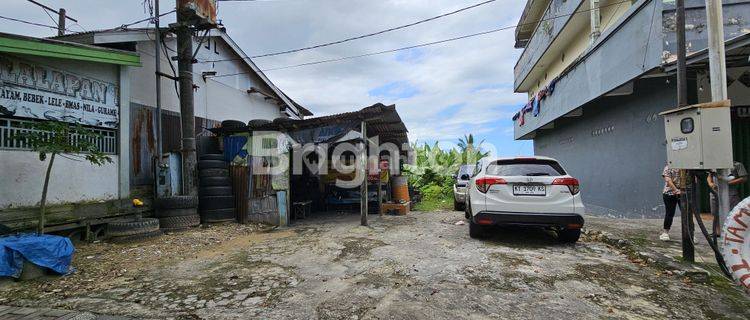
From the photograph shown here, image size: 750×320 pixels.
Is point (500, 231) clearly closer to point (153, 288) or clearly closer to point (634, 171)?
point (634, 171)

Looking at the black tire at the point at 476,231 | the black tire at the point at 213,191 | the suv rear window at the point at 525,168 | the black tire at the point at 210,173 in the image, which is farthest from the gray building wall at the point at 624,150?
the black tire at the point at 210,173

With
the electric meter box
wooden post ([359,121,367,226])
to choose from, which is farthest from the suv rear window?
wooden post ([359,121,367,226])

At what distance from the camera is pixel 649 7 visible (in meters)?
7.32

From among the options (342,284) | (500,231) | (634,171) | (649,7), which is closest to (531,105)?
(634,171)

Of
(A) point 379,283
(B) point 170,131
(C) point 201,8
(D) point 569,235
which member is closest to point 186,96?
(B) point 170,131

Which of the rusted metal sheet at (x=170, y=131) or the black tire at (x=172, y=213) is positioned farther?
the rusted metal sheet at (x=170, y=131)

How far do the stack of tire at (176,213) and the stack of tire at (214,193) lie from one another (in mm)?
536

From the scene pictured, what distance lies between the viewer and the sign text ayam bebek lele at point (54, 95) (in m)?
6.29

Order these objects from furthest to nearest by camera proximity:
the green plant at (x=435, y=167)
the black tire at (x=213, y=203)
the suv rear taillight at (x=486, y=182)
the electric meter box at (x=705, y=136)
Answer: the green plant at (x=435, y=167)
the black tire at (x=213, y=203)
the suv rear taillight at (x=486, y=182)
the electric meter box at (x=705, y=136)

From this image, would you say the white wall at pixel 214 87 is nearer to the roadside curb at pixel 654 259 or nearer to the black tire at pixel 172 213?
the black tire at pixel 172 213

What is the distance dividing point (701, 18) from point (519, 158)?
186 inches

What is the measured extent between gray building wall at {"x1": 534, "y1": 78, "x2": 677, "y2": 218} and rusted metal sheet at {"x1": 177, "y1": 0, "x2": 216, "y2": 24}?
36.9ft

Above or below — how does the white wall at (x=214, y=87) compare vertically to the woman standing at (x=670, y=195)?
above

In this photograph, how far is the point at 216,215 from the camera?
9141 mm
